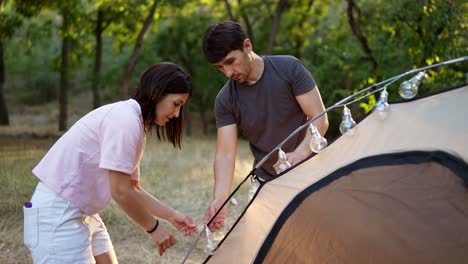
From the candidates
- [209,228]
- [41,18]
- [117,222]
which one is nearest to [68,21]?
[41,18]

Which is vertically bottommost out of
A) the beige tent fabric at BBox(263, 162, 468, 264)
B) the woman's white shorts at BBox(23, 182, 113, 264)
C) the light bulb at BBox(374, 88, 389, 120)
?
the woman's white shorts at BBox(23, 182, 113, 264)

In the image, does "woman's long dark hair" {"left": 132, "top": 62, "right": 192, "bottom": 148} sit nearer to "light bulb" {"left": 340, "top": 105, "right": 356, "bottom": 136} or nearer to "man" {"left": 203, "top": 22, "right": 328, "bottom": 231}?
"man" {"left": 203, "top": 22, "right": 328, "bottom": 231}

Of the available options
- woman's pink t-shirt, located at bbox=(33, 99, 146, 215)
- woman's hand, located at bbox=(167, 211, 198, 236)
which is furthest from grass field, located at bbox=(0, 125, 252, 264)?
woman's pink t-shirt, located at bbox=(33, 99, 146, 215)

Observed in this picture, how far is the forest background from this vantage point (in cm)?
891

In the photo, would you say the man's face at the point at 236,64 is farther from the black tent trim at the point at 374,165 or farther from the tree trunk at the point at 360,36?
the tree trunk at the point at 360,36

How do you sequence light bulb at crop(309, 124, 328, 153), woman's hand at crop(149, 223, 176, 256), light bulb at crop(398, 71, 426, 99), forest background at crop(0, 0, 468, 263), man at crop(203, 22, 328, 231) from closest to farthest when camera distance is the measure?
light bulb at crop(398, 71, 426, 99)
light bulb at crop(309, 124, 328, 153)
woman's hand at crop(149, 223, 176, 256)
man at crop(203, 22, 328, 231)
forest background at crop(0, 0, 468, 263)

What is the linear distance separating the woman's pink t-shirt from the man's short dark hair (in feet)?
2.18

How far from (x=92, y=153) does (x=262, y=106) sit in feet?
3.64

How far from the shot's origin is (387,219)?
2584 mm

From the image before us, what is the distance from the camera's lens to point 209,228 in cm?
329

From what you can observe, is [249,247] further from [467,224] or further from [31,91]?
[31,91]

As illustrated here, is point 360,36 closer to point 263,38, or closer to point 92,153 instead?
point 263,38

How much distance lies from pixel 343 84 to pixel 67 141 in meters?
12.6

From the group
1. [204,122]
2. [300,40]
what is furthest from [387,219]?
[204,122]
